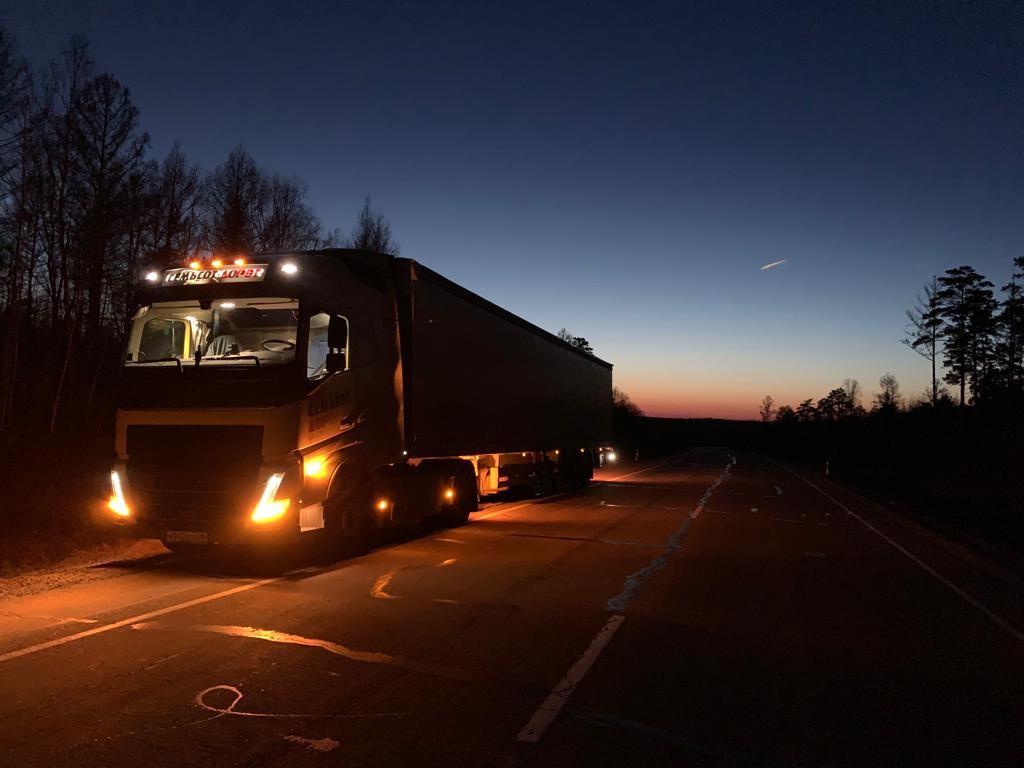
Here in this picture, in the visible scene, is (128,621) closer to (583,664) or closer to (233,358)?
(233,358)

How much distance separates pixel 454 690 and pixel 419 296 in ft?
27.2

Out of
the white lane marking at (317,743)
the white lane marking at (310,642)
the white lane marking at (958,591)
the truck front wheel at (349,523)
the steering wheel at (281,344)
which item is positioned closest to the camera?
the white lane marking at (317,743)

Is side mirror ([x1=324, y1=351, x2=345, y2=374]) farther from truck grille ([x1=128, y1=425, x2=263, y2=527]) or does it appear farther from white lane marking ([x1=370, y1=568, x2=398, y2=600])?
white lane marking ([x1=370, y1=568, x2=398, y2=600])

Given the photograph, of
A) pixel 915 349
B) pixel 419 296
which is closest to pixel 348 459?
pixel 419 296

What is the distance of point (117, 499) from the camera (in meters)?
9.85

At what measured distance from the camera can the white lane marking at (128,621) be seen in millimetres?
6254

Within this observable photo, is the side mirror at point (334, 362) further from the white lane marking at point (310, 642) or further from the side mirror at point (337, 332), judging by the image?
the white lane marking at point (310, 642)

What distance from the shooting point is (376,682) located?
18.7ft

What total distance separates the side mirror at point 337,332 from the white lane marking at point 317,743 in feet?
20.6

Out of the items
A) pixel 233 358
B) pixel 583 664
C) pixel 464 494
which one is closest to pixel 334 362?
pixel 233 358

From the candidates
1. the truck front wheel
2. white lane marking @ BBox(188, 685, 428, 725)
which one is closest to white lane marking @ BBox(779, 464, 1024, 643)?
white lane marking @ BBox(188, 685, 428, 725)

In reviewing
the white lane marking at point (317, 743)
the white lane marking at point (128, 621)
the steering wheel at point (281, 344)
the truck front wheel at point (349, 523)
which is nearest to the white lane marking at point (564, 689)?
the white lane marking at point (317, 743)

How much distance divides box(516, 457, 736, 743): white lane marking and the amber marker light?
400 cm

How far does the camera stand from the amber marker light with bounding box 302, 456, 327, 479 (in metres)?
9.77
